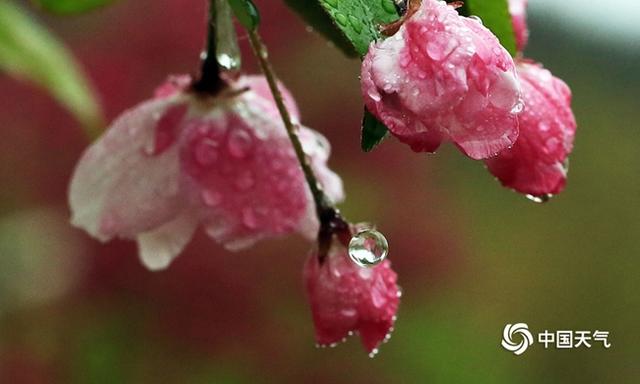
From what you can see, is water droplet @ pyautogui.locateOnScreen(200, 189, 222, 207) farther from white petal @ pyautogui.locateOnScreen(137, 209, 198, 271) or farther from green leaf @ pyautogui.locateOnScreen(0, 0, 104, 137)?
green leaf @ pyautogui.locateOnScreen(0, 0, 104, 137)

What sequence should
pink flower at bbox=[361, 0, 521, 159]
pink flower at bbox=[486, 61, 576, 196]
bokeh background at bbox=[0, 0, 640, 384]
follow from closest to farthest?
pink flower at bbox=[361, 0, 521, 159] < pink flower at bbox=[486, 61, 576, 196] < bokeh background at bbox=[0, 0, 640, 384]

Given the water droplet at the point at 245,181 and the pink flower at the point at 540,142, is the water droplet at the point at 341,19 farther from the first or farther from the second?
the water droplet at the point at 245,181

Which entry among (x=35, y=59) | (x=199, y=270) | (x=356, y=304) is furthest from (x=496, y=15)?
(x=199, y=270)

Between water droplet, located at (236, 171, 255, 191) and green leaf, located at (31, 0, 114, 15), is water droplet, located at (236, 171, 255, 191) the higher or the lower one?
the lower one

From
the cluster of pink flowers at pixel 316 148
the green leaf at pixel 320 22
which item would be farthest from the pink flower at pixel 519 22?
the green leaf at pixel 320 22

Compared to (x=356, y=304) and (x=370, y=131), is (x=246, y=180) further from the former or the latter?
(x=370, y=131)

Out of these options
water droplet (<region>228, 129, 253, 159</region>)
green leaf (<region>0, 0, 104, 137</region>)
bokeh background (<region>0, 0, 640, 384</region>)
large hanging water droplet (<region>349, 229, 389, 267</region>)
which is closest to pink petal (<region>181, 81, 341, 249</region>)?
water droplet (<region>228, 129, 253, 159</region>)

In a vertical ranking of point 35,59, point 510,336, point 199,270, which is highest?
point 35,59
